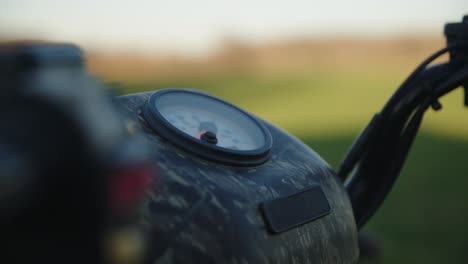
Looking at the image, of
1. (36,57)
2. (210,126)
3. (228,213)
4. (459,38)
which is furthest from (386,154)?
(36,57)

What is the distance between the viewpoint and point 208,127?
1.40 metres

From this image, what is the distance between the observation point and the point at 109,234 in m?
0.59

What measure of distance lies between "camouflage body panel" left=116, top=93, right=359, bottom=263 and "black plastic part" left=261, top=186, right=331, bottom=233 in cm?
1

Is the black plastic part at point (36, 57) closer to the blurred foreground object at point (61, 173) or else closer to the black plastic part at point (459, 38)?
the blurred foreground object at point (61, 173)

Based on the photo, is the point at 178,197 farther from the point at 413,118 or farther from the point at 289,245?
the point at 413,118

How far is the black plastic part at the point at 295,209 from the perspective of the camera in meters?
1.16

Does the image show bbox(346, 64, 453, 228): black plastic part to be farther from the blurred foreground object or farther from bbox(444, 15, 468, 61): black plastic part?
the blurred foreground object

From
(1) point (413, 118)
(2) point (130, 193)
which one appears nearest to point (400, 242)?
(1) point (413, 118)

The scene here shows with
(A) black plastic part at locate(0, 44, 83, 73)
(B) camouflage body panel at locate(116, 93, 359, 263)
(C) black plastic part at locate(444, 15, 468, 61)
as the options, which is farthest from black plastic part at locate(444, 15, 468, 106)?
(A) black plastic part at locate(0, 44, 83, 73)

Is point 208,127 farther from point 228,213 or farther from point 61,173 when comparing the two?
point 61,173

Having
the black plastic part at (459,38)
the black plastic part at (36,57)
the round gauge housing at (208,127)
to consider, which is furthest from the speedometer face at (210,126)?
the black plastic part at (36,57)

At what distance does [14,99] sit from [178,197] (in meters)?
0.51

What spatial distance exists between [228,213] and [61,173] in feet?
1.83

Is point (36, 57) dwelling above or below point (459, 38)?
above
